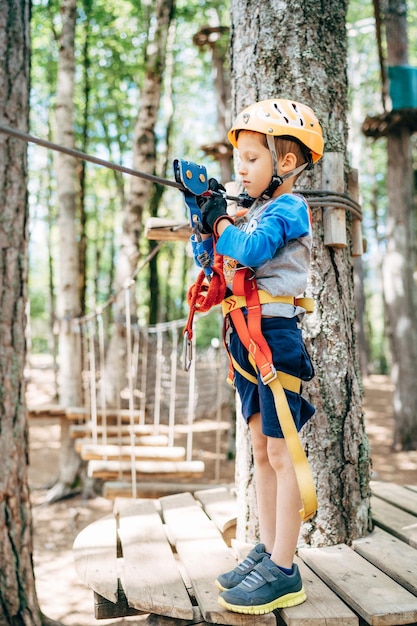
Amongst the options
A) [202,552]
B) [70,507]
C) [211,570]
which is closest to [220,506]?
[202,552]

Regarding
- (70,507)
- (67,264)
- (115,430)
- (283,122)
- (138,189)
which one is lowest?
(70,507)

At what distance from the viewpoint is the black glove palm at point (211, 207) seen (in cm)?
157

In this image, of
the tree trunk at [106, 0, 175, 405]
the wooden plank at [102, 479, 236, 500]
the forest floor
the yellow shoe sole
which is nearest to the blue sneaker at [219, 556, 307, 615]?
the yellow shoe sole

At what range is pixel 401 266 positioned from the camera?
7180 mm

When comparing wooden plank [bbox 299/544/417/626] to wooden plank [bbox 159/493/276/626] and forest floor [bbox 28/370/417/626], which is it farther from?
forest floor [bbox 28/370/417/626]

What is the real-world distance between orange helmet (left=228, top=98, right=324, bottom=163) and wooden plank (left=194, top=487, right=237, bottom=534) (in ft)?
4.63

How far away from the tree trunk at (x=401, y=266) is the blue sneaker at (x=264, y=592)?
5.60m

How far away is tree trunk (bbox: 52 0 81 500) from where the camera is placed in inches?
234

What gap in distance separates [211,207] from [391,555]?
4.11ft

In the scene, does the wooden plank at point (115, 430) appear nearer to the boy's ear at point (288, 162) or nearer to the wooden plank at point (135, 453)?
the wooden plank at point (135, 453)

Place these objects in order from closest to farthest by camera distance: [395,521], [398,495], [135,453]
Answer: [395,521]
[398,495]
[135,453]

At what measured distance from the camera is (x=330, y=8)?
6.95 ft

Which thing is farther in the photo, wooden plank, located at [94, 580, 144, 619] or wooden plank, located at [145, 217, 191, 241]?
wooden plank, located at [145, 217, 191, 241]

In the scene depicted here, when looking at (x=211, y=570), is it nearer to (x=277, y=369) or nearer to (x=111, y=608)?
(x=111, y=608)
